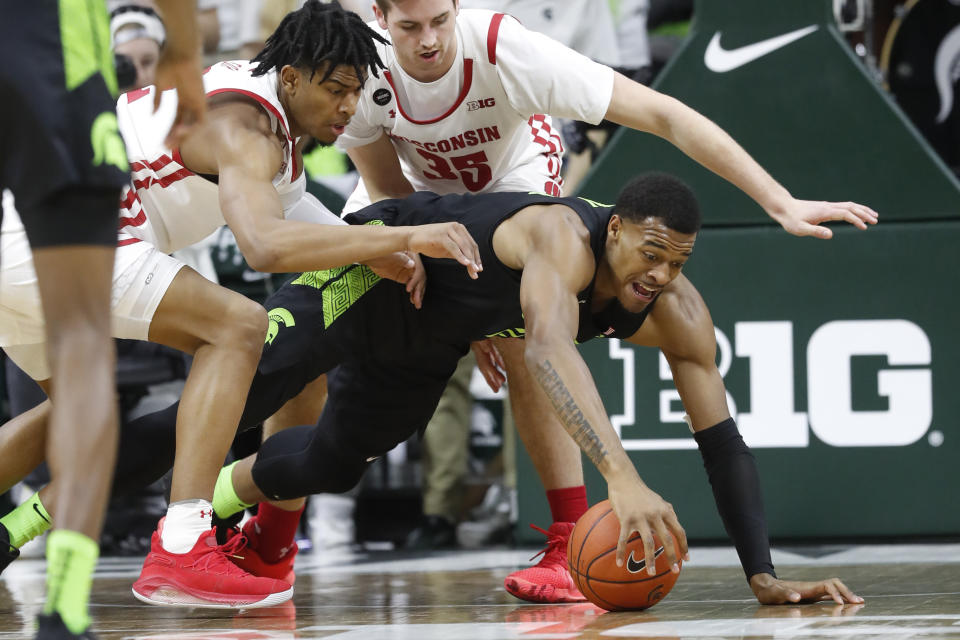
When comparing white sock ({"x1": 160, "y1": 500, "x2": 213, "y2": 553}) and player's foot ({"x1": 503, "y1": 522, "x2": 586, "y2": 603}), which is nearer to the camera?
white sock ({"x1": 160, "y1": 500, "x2": 213, "y2": 553})

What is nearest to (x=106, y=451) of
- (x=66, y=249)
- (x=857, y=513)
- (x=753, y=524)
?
(x=66, y=249)

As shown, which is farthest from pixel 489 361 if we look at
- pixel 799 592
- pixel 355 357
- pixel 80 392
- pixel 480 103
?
pixel 80 392

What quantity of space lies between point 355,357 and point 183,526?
871 mm

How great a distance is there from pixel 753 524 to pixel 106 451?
194 cm

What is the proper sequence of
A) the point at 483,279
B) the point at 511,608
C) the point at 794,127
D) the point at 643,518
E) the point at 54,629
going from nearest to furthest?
the point at 54,629, the point at 643,518, the point at 511,608, the point at 483,279, the point at 794,127

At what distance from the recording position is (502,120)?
4.24m

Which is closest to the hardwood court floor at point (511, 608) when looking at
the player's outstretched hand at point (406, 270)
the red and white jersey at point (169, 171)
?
the player's outstretched hand at point (406, 270)

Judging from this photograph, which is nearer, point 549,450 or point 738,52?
point 549,450

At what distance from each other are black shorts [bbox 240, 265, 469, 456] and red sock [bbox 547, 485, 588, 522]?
0.50m

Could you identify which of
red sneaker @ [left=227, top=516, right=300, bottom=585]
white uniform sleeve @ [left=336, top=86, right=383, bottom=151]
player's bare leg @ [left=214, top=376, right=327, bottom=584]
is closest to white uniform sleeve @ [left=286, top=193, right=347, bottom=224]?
white uniform sleeve @ [left=336, top=86, right=383, bottom=151]

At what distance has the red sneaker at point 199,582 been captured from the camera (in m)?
3.38

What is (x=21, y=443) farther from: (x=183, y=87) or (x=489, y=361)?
(x=183, y=87)

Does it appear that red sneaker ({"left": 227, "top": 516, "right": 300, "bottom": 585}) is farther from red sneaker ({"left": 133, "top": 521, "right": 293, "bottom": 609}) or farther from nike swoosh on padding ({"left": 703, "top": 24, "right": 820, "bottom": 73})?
nike swoosh on padding ({"left": 703, "top": 24, "right": 820, "bottom": 73})

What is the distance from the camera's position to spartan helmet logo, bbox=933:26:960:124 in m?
7.29
